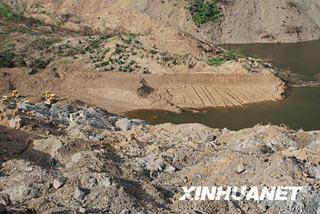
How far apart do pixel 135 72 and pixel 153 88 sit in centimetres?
173

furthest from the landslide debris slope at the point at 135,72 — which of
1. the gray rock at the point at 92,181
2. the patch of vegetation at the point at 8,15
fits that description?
the gray rock at the point at 92,181

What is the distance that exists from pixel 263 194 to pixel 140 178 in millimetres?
2909

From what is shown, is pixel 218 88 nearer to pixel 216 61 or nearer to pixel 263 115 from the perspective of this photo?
pixel 216 61

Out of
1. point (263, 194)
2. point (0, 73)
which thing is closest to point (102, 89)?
point (0, 73)

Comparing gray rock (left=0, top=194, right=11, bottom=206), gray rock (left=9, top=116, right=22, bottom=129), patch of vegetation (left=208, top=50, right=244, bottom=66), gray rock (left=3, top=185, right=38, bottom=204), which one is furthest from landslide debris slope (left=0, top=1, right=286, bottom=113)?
gray rock (left=0, top=194, right=11, bottom=206)

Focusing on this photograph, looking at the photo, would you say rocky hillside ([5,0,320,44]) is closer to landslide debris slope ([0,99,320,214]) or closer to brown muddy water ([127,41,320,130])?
brown muddy water ([127,41,320,130])

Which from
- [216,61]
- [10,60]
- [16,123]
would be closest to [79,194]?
[16,123]

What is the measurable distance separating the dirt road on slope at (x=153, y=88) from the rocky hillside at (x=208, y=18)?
11.9 meters

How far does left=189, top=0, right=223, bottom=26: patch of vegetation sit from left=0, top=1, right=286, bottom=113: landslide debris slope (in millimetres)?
9712

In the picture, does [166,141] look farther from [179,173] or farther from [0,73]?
[0,73]

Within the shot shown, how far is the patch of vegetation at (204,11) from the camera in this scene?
140 feet

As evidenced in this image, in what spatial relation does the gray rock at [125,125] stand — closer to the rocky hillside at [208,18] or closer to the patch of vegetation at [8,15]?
the rocky hillside at [208,18]

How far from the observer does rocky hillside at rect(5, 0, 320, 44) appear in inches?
1647

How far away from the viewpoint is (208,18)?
42781 millimetres
